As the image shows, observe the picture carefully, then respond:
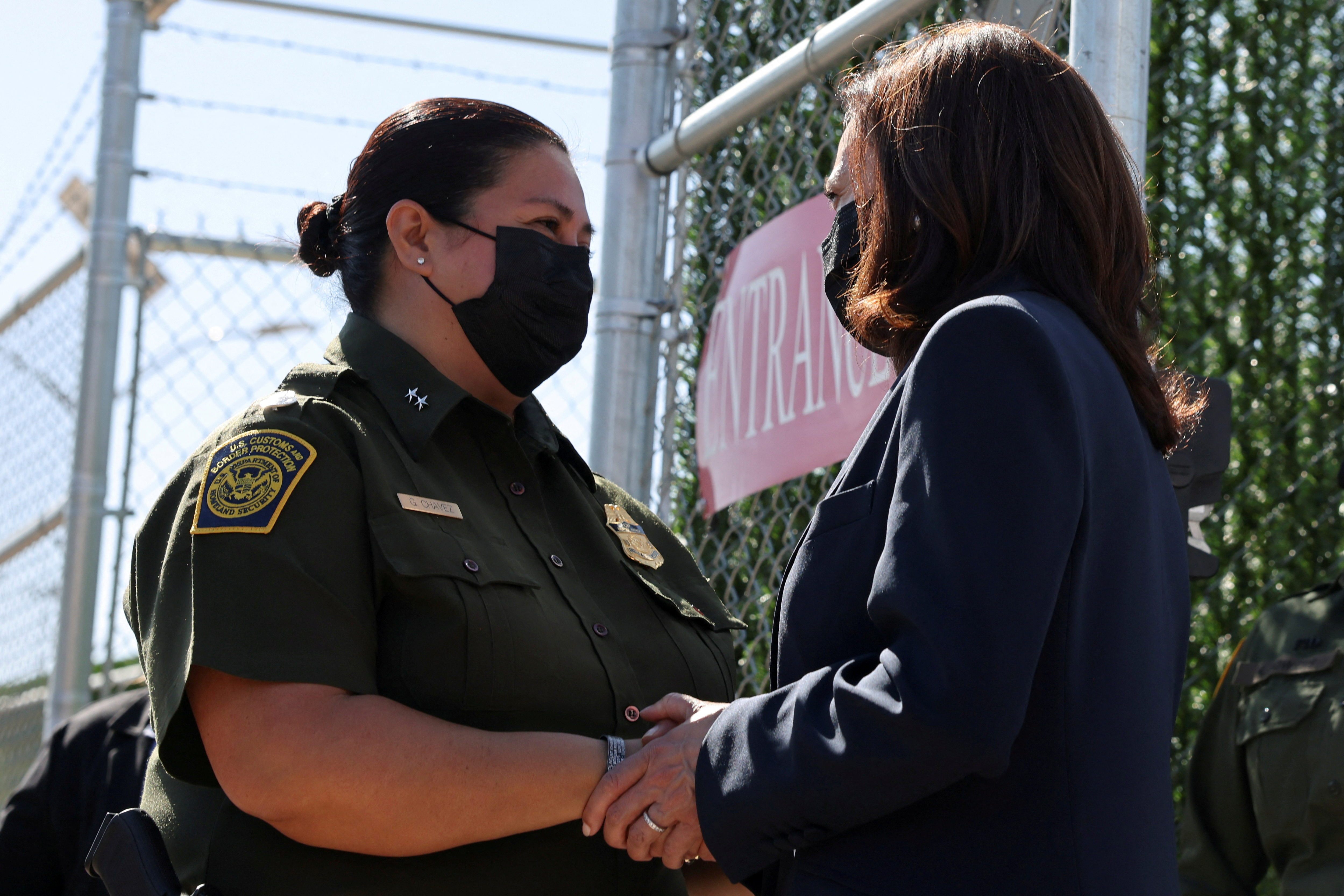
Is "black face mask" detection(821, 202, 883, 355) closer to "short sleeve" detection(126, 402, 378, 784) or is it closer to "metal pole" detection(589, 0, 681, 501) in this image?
"short sleeve" detection(126, 402, 378, 784)

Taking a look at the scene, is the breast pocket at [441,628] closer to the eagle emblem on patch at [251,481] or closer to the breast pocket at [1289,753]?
the eagle emblem on patch at [251,481]

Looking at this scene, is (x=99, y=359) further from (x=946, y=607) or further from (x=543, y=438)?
(x=946, y=607)

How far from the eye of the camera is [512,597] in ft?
6.06

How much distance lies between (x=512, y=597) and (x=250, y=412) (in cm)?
42

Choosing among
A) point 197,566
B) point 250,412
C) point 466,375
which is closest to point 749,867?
point 197,566

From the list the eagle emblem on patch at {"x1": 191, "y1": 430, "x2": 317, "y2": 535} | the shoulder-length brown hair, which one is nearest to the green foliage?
the shoulder-length brown hair

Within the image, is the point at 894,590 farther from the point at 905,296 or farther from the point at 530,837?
the point at 530,837

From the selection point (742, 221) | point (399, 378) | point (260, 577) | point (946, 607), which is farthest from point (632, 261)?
point (946, 607)

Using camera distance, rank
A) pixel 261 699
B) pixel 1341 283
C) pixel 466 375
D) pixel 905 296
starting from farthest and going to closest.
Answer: pixel 1341 283 < pixel 466 375 < pixel 261 699 < pixel 905 296

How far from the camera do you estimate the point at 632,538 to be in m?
2.24

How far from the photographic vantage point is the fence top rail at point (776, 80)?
2.52 m

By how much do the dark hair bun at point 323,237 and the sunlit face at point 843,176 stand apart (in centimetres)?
85

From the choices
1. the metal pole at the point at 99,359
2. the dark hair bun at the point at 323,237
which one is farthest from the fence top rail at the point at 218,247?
the dark hair bun at the point at 323,237

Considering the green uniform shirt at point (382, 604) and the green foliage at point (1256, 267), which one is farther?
the green foliage at point (1256, 267)
